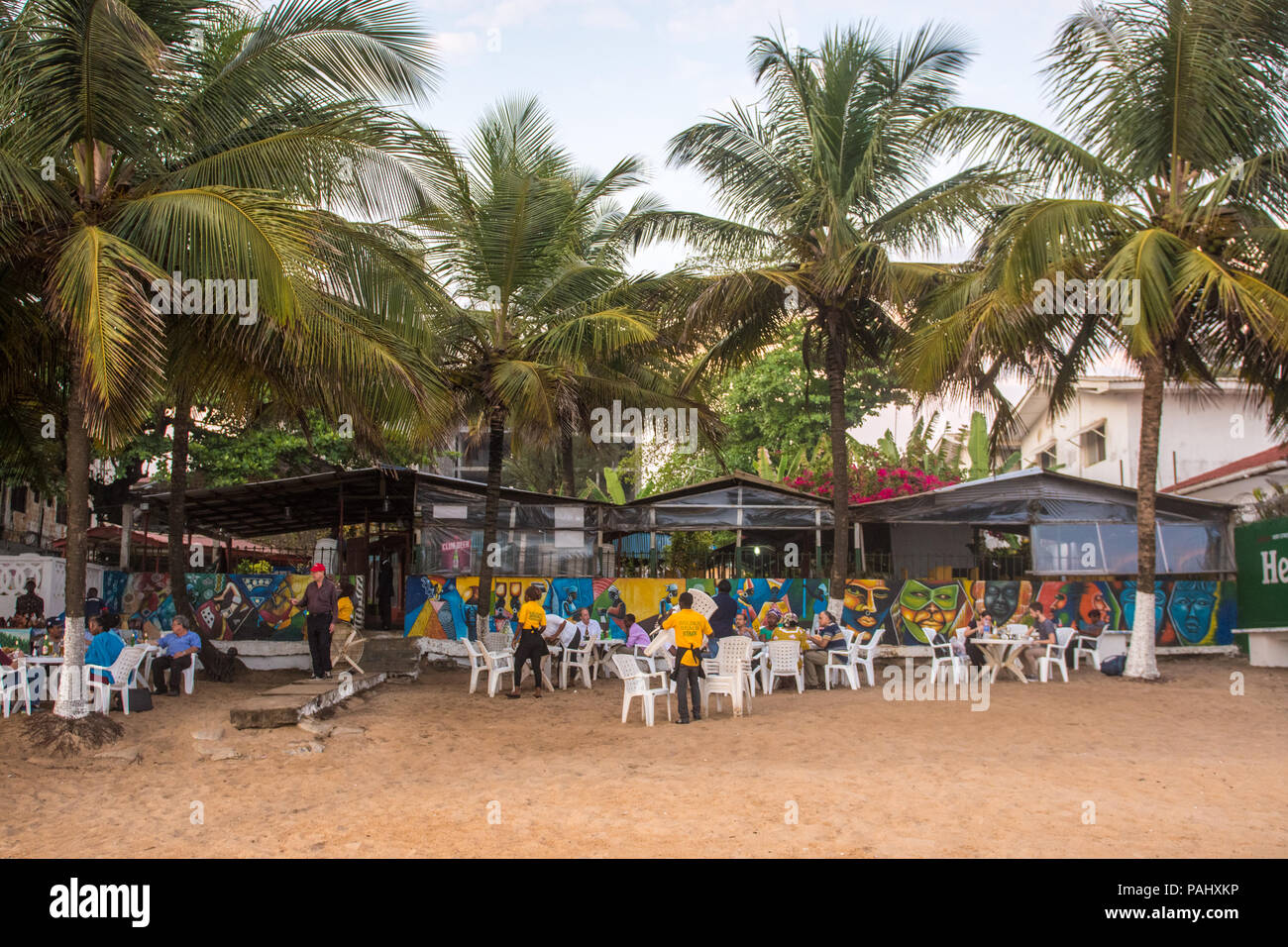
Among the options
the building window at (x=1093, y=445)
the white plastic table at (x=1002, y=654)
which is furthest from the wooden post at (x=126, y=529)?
the building window at (x=1093, y=445)

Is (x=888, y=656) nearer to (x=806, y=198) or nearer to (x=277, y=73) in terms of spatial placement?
(x=806, y=198)

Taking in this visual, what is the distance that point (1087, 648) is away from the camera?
16469 mm

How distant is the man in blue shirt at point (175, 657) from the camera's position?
1275 centimetres

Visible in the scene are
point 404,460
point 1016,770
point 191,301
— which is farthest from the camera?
point 404,460

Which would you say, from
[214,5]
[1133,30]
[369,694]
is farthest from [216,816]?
[1133,30]

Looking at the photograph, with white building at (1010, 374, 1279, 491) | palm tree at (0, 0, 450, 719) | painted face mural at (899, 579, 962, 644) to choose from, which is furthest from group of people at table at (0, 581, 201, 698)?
white building at (1010, 374, 1279, 491)

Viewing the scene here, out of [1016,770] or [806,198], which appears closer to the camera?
[1016,770]

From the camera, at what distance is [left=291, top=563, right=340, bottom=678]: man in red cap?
42.2ft

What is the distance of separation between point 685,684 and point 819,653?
394 cm

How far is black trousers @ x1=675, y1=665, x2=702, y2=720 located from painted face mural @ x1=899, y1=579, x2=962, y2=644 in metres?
7.30

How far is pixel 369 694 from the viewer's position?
43.8 ft

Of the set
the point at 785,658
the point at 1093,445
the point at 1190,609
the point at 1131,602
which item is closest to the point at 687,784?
the point at 785,658

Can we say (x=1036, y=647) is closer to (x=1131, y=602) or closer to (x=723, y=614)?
(x=1131, y=602)

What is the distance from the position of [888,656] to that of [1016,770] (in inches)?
317
